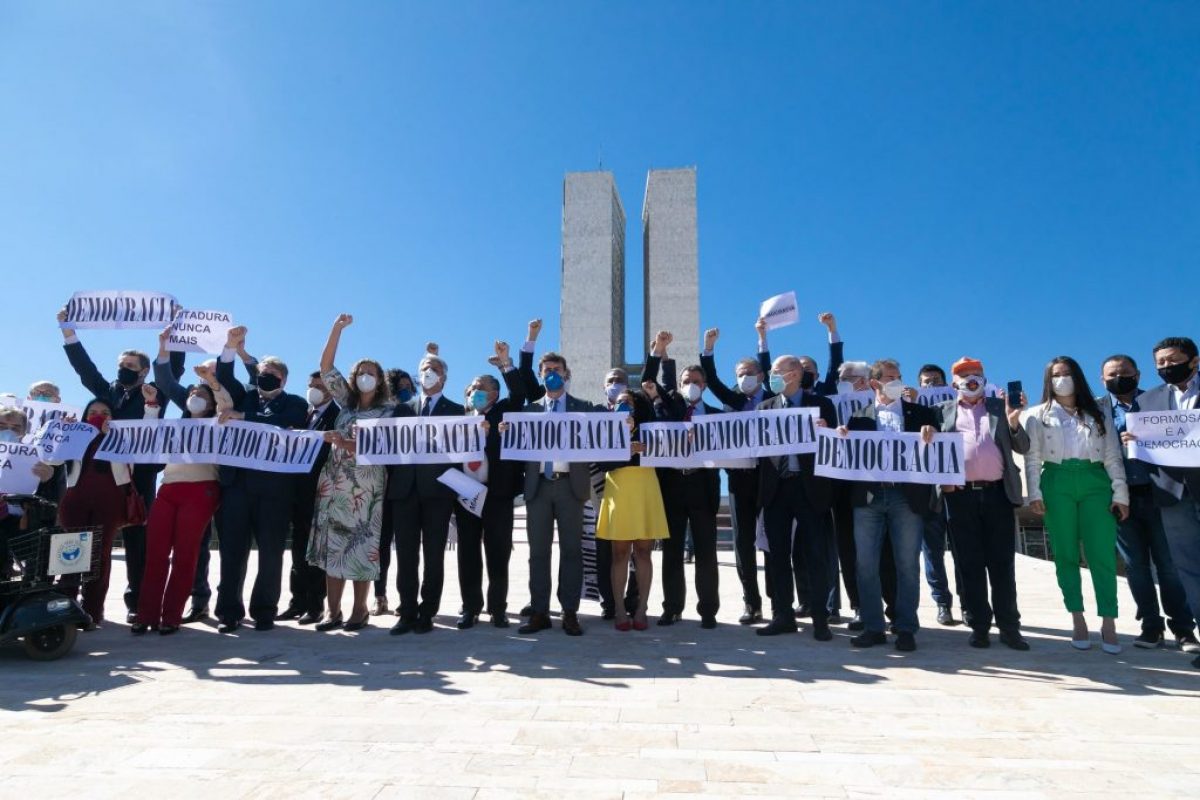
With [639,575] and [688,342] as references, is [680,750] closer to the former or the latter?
[639,575]

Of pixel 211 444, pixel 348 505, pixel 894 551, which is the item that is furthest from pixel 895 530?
pixel 211 444

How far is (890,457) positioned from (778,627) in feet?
4.68

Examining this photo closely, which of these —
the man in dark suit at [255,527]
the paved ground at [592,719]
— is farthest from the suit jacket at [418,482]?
the paved ground at [592,719]

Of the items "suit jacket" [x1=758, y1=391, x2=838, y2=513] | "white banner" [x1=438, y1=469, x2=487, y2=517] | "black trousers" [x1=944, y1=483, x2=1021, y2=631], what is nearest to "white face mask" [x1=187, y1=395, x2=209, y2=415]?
"white banner" [x1=438, y1=469, x2=487, y2=517]

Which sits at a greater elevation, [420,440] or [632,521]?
[420,440]

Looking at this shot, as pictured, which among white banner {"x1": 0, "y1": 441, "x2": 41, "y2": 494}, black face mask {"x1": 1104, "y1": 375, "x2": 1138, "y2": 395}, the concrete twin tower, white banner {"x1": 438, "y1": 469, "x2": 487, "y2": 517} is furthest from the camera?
the concrete twin tower

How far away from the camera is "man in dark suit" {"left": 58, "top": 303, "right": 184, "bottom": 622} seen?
5692 millimetres

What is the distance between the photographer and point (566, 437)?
5094 mm

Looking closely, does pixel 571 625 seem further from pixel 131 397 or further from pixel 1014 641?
pixel 131 397

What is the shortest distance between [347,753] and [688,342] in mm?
44981

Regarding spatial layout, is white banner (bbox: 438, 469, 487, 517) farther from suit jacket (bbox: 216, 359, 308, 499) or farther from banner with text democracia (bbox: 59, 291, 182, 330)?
banner with text democracia (bbox: 59, 291, 182, 330)

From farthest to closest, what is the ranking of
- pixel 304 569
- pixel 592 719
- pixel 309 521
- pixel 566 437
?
1. pixel 304 569
2. pixel 309 521
3. pixel 566 437
4. pixel 592 719

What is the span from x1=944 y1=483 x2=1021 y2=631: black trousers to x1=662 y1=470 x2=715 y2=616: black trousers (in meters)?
1.67

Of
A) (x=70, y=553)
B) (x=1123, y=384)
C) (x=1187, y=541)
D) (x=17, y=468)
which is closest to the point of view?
(x=1187, y=541)
